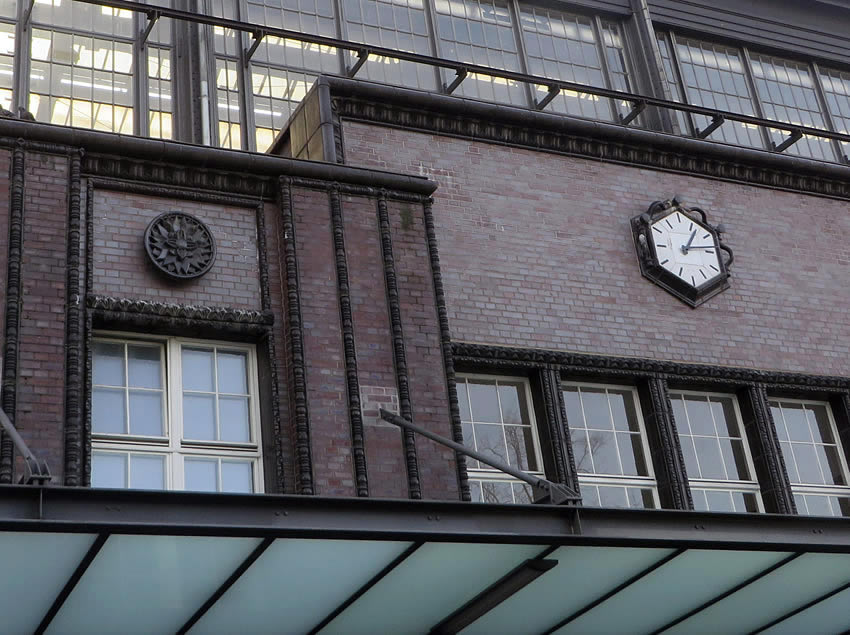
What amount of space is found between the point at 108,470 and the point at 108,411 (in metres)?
0.54

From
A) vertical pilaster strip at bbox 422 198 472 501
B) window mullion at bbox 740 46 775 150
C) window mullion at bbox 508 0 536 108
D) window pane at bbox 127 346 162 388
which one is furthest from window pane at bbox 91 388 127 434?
window mullion at bbox 740 46 775 150

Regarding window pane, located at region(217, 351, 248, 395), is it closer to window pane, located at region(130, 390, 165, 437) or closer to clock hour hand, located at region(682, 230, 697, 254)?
window pane, located at region(130, 390, 165, 437)

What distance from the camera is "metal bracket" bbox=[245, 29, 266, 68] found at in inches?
606

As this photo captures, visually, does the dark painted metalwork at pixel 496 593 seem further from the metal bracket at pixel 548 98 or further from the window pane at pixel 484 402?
the metal bracket at pixel 548 98

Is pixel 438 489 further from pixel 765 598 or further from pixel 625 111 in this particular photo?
pixel 625 111

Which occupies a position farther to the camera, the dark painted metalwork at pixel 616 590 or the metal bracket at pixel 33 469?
the dark painted metalwork at pixel 616 590

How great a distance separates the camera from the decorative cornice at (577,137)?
1456 centimetres

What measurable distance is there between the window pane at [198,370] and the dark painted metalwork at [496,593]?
3.17m

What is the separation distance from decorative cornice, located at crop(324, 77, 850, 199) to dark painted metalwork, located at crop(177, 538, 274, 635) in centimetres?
608

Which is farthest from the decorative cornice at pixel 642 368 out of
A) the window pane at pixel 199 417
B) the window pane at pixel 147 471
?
the window pane at pixel 147 471

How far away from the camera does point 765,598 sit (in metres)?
11.7

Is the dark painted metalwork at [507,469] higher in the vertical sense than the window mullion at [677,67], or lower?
lower

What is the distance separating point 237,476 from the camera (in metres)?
12.2

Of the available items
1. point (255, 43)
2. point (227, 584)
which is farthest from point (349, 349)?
point (255, 43)
